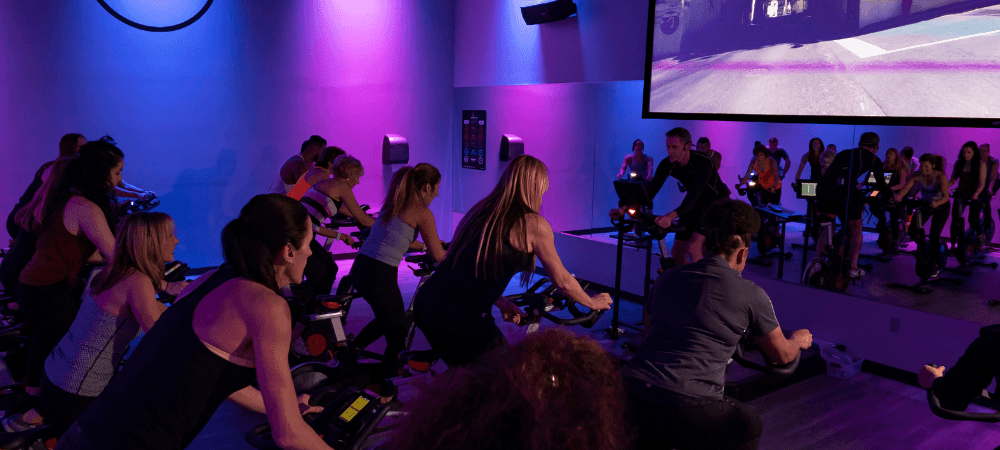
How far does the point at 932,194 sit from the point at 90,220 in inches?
222

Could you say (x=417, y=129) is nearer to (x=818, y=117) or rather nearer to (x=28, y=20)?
(x=28, y=20)

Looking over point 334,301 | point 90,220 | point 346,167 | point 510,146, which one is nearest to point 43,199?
point 90,220

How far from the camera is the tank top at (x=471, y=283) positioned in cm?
266

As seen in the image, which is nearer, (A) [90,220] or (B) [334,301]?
(A) [90,220]

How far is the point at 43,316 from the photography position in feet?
10.0

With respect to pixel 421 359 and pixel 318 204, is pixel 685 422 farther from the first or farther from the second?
pixel 318 204

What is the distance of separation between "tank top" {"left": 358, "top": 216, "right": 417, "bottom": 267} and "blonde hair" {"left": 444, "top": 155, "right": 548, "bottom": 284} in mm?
848

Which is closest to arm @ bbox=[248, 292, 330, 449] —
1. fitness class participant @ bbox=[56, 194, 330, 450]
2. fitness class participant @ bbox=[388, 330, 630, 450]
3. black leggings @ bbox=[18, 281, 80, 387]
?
fitness class participant @ bbox=[56, 194, 330, 450]

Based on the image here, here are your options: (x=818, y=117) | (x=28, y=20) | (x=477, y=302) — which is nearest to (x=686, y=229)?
(x=818, y=117)

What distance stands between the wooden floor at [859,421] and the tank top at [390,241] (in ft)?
6.68

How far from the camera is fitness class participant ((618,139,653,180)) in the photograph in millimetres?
6855

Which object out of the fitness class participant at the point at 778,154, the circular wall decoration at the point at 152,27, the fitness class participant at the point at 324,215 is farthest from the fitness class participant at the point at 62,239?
the fitness class participant at the point at 778,154

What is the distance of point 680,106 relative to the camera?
5902mm

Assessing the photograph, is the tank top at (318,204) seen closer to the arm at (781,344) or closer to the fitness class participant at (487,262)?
the fitness class participant at (487,262)
